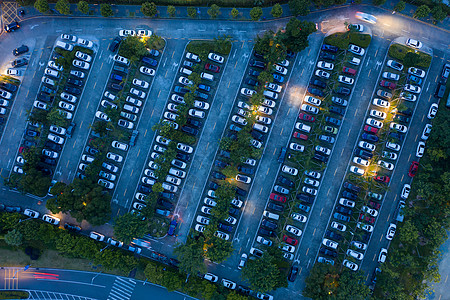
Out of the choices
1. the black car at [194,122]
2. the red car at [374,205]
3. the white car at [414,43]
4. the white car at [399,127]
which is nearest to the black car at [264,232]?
the red car at [374,205]

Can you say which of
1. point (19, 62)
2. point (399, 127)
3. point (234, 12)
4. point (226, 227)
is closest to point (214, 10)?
point (234, 12)

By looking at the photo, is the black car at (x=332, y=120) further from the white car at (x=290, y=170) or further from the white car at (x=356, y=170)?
the white car at (x=290, y=170)

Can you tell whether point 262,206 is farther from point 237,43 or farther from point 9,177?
point 9,177

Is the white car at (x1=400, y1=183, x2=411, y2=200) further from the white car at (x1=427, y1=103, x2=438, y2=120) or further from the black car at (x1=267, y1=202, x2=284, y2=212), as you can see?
the black car at (x1=267, y1=202, x2=284, y2=212)

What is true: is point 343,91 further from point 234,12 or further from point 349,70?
point 234,12

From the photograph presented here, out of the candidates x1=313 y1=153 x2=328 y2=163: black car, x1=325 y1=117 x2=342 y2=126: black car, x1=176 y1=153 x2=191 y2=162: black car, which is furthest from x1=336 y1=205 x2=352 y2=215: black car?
x1=176 y1=153 x2=191 y2=162: black car

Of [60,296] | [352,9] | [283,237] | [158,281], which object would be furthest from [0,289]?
[352,9]

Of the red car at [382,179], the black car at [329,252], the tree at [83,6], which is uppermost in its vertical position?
the tree at [83,6]
